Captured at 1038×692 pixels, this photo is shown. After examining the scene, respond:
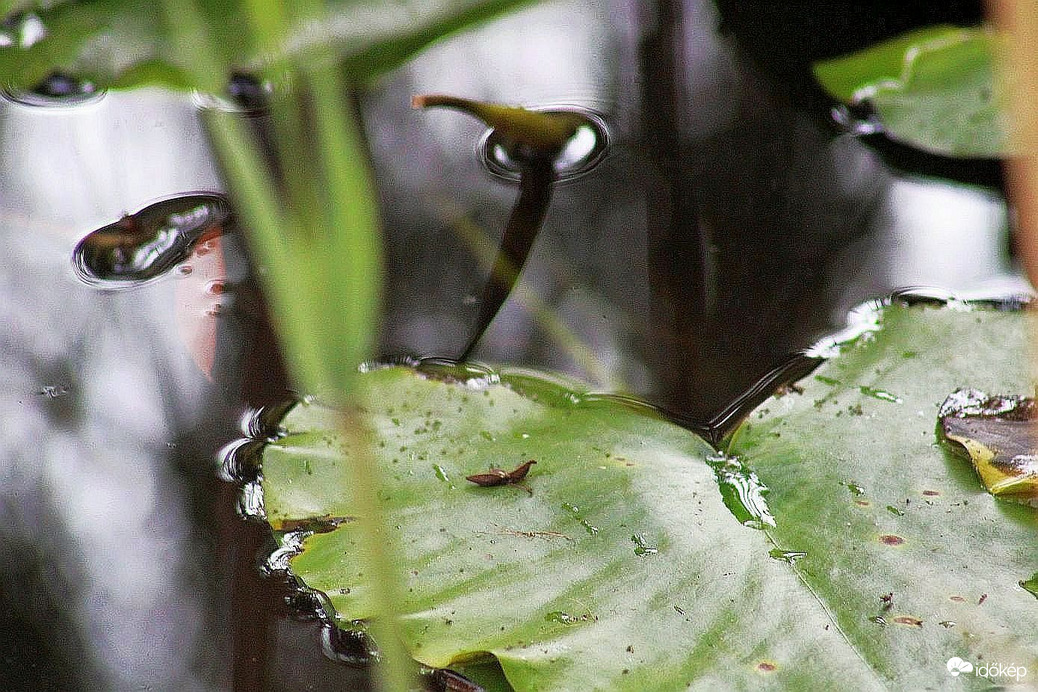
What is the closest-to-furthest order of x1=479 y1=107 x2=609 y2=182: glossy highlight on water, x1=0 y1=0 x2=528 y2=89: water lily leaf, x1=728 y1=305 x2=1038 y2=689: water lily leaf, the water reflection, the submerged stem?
1. x1=728 y1=305 x2=1038 y2=689: water lily leaf
2. the water reflection
3. the submerged stem
4. x1=479 y1=107 x2=609 y2=182: glossy highlight on water
5. x1=0 y1=0 x2=528 y2=89: water lily leaf

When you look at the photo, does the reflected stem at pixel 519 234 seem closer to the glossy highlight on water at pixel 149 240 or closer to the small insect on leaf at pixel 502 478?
the small insect on leaf at pixel 502 478

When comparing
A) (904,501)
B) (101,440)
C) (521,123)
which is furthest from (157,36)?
(904,501)

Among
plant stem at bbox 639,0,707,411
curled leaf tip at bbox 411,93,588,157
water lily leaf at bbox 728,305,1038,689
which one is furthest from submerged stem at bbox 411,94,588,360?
water lily leaf at bbox 728,305,1038,689

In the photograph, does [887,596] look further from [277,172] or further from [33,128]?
[33,128]

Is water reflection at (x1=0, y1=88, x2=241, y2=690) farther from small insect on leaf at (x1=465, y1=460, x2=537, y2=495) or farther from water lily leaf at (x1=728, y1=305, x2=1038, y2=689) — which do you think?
water lily leaf at (x1=728, y1=305, x2=1038, y2=689)

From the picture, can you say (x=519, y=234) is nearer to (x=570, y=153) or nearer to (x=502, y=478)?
(x=570, y=153)

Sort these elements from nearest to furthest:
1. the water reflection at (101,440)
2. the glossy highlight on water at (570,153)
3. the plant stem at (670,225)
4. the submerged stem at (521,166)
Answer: the water reflection at (101,440) < the plant stem at (670,225) < the submerged stem at (521,166) < the glossy highlight on water at (570,153)

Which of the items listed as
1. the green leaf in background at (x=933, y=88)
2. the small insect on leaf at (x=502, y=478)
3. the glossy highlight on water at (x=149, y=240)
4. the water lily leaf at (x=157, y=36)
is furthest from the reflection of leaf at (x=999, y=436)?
the water lily leaf at (x=157, y=36)
